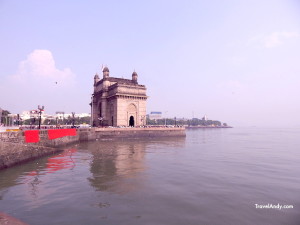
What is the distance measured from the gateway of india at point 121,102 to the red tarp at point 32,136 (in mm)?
28852

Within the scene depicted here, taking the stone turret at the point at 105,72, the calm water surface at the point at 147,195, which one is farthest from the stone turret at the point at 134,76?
the calm water surface at the point at 147,195

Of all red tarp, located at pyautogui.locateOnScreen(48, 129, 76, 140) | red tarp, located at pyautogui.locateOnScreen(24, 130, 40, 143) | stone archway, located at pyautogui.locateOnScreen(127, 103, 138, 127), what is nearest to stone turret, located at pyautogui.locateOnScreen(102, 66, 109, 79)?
stone archway, located at pyautogui.locateOnScreen(127, 103, 138, 127)

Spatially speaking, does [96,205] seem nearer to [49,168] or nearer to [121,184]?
[121,184]

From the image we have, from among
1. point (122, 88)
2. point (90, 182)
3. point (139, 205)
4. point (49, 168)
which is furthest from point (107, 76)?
point (139, 205)

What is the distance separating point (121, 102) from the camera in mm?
52156

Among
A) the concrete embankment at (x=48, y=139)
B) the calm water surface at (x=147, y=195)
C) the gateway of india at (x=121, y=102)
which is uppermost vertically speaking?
the gateway of india at (x=121, y=102)

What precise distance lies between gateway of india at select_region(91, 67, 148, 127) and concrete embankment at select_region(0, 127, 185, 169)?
726cm

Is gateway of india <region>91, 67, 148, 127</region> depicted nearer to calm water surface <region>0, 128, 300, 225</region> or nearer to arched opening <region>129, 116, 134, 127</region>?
arched opening <region>129, 116, 134, 127</region>

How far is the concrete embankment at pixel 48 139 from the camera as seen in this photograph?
1579 cm

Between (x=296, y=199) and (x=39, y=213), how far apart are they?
11.3 m

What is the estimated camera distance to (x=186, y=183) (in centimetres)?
1162

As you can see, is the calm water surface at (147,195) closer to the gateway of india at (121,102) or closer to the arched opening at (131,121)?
the gateway of india at (121,102)

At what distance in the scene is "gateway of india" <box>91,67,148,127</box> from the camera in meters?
52.1

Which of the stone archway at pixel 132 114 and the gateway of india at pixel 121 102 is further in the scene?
the stone archway at pixel 132 114
